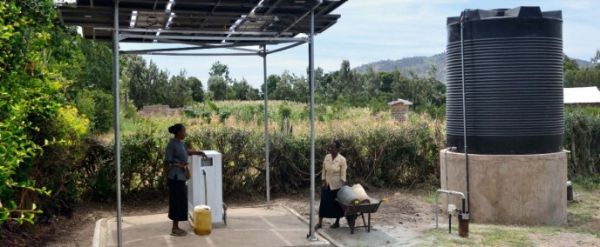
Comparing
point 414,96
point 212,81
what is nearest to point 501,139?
point 414,96

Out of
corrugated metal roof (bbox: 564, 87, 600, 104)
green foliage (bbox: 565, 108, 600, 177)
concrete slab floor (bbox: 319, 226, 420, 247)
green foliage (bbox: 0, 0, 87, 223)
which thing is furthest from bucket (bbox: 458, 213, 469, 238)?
corrugated metal roof (bbox: 564, 87, 600, 104)

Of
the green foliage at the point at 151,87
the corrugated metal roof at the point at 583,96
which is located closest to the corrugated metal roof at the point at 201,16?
the green foliage at the point at 151,87

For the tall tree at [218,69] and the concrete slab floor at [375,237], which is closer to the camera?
the concrete slab floor at [375,237]

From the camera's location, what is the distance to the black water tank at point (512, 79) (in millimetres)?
9406

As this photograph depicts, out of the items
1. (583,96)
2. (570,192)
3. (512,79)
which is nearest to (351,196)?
(512,79)

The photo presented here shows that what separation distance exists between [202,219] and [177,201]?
45 cm

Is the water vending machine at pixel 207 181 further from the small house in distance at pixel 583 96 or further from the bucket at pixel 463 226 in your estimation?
the small house in distance at pixel 583 96

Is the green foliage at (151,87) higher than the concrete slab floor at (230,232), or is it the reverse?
the green foliage at (151,87)

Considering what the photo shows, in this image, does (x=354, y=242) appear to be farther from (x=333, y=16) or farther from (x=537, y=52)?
(x=537, y=52)

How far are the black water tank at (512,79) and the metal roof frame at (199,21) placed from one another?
300 centimetres

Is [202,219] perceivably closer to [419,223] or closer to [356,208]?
[356,208]

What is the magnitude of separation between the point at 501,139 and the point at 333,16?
3.78 m

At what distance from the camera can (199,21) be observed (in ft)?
28.1

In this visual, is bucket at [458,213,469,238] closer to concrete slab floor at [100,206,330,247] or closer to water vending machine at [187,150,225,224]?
concrete slab floor at [100,206,330,247]
